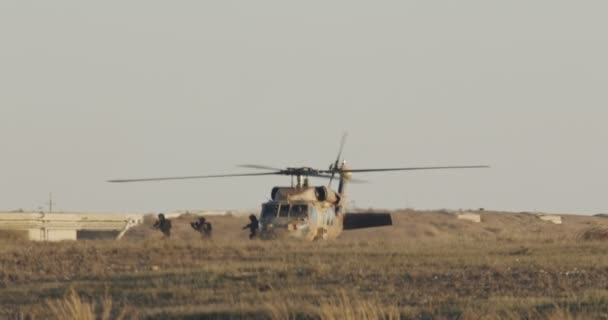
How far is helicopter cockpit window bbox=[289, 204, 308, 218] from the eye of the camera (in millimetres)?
44559

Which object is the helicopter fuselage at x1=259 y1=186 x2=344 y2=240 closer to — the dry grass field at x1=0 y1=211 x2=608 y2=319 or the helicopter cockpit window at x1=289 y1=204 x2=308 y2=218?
the helicopter cockpit window at x1=289 y1=204 x2=308 y2=218

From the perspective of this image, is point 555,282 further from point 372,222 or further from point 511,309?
point 372,222

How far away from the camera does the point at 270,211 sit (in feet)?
147

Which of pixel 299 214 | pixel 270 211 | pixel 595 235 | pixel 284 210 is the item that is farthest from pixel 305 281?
pixel 595 235

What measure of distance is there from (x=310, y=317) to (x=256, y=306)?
1575mm

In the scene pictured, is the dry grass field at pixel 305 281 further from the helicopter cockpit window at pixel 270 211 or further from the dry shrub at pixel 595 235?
the helicopter cockpit window at pixel 270 211

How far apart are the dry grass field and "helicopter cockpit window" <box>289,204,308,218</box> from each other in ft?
14.8

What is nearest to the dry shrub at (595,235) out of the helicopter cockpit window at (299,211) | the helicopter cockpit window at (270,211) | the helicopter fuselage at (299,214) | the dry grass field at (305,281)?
the dry grass field at (305,281)

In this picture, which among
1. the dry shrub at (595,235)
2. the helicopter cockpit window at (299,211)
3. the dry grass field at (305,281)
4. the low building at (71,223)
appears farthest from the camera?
the low building at (71,223)

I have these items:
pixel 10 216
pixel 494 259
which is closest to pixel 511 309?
pixel 494 259

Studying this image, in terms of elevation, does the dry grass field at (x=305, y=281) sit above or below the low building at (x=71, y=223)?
below

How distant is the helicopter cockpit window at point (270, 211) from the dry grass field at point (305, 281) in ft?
15.5

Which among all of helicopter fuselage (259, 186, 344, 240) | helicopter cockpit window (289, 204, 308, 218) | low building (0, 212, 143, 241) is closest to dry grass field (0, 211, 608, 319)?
helicopter fuselage (259, 186, 344, 240)

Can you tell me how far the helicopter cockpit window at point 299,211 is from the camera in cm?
4456
